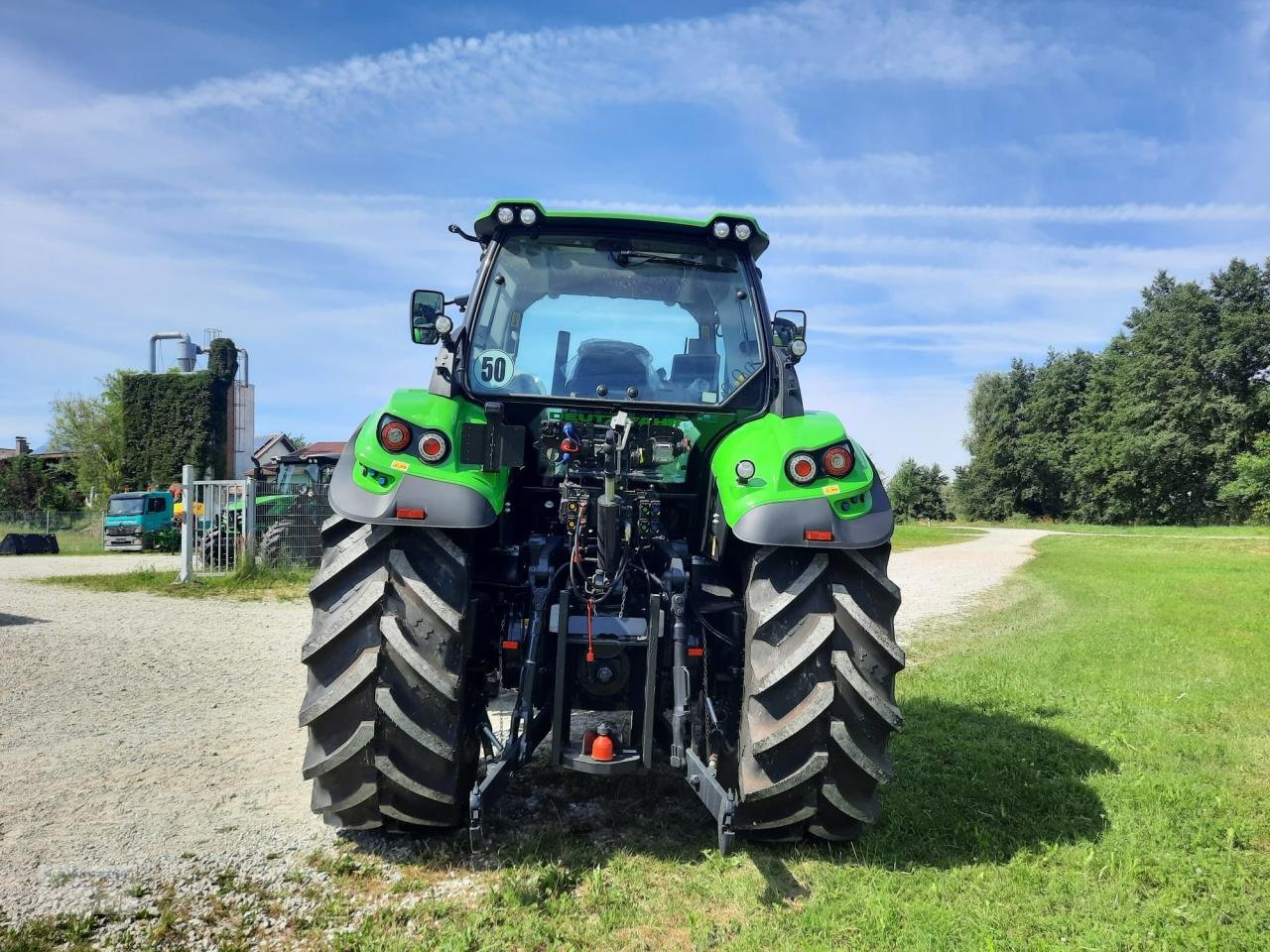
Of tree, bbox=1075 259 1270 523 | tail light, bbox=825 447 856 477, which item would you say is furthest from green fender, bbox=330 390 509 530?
tree, bbox=1075 259 1270 523

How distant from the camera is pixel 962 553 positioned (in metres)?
25.9

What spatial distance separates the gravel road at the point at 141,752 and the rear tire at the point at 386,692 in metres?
0.48

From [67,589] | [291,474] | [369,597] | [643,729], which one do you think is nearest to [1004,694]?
[643,729]

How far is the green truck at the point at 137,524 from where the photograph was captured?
2527cm

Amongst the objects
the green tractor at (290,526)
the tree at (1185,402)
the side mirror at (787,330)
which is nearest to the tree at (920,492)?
the tree at (1185,402)

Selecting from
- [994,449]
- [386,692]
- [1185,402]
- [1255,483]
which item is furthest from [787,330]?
[994,449]

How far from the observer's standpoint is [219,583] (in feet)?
44.9

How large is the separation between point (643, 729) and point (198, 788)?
7.90 feet

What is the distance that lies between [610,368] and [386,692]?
175 cm

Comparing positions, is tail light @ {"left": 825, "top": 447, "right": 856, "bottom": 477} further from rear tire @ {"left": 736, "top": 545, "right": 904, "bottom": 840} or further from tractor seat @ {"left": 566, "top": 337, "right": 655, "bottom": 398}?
tractor seat @ {"left": 566, "top": 337, "right": 655, "bottom": 398}

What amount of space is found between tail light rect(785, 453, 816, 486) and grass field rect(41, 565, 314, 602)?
35.3 feet

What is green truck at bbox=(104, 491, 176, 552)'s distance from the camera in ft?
82.9

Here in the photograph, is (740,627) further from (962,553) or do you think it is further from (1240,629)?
(962,553)

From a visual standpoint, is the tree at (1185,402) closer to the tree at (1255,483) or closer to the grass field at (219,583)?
the tree at (1255,483)
